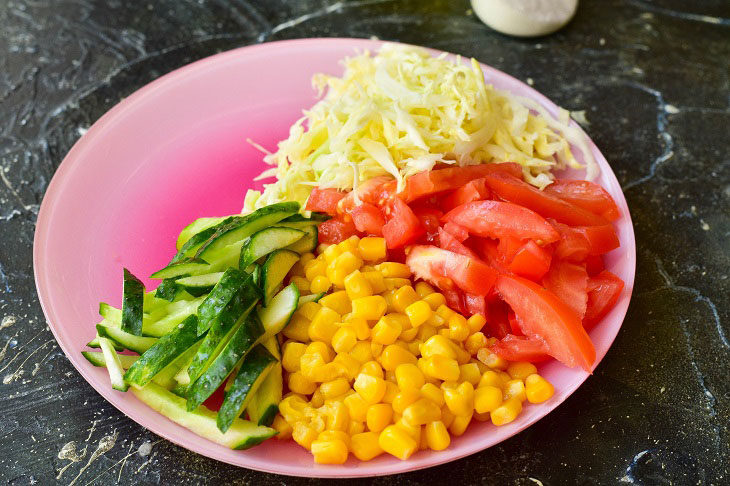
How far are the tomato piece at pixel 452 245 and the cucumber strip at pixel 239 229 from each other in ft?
2.05

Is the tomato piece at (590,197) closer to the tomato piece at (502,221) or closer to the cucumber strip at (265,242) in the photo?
the tomato piece at (502,221)

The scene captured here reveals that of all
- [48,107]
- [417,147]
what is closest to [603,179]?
[417,147]

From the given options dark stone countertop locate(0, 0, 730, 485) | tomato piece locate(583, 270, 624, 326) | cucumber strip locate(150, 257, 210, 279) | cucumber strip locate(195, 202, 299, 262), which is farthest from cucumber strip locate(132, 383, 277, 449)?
tomato piece locate(583, 270, 624, 326)

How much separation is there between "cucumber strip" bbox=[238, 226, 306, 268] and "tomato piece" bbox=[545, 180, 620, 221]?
113cm

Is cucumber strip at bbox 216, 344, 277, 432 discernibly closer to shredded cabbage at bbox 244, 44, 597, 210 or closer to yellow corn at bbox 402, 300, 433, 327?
yellow corn at bbox 402, 300, 433, 327

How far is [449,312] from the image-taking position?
242 cm

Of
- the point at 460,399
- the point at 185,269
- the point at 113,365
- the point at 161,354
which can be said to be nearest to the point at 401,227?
the point at 460,399

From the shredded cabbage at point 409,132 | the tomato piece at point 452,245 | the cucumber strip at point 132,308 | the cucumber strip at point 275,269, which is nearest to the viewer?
the cucumber strip at point 132,308

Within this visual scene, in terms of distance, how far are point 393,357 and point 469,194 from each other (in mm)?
763

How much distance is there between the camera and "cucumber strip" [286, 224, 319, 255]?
2.64m

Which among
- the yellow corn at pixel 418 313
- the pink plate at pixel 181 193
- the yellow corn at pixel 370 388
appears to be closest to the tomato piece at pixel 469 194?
the yellow corn at pixel 418 313

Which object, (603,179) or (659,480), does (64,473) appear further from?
(603,179)

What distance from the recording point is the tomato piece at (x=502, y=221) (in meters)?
2.45

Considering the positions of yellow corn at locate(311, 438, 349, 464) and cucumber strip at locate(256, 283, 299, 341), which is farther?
cucumber strip at locate(256, 283, 299, 341)
